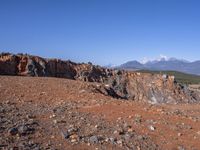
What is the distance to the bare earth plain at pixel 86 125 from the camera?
11359 millimetres

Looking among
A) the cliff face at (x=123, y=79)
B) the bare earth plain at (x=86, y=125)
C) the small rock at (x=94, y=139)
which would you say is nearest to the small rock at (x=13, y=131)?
the bare earth plain at (x=86, y=125)

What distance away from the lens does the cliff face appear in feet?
133

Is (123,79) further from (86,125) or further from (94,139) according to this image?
(94,139)

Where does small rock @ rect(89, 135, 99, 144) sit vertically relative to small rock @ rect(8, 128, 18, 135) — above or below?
below

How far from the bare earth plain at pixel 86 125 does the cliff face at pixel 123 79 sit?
2203 cm

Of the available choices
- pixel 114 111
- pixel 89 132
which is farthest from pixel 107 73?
pixel 89 132

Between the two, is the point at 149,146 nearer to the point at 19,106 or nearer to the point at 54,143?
the point at 54,143

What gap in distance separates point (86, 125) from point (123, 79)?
33.6 meters

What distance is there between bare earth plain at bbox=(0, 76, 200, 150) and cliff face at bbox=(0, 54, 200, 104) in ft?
72.3

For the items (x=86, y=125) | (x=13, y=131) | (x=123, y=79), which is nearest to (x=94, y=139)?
(x=86, y=125)

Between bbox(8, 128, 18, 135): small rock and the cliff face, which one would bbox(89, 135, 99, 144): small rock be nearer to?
bbox(8, 128, 18, 135): small rock

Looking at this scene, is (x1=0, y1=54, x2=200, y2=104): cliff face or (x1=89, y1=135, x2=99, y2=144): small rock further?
(x1=0, y1=54, x2=200, y2=104): cliff face

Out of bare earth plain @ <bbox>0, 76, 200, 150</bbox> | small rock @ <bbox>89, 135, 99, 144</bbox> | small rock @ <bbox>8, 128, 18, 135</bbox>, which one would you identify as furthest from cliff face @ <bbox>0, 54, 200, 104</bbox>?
small rock @ <bbox>89, 135, 99, 144</bbox>

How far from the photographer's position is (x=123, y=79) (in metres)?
46.4
